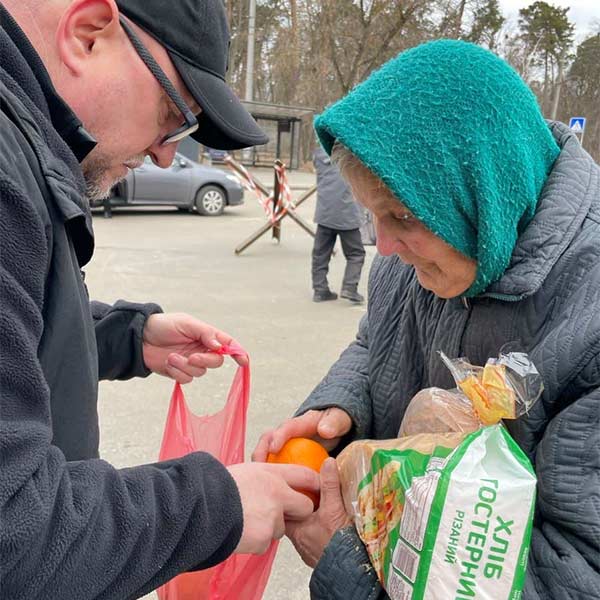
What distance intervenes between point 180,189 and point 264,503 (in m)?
11.7

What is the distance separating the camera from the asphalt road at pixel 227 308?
3.67 metres

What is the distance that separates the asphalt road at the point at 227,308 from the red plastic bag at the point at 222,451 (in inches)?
43.7

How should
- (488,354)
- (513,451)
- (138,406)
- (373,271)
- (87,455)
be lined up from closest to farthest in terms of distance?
(513,451) < (87,455) < (488,354) < (373,271) < (138,406)

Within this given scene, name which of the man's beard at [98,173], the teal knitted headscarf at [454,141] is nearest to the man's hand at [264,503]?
the teal knitted headscarf at [454,141]

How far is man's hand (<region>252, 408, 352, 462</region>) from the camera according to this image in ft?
5.14

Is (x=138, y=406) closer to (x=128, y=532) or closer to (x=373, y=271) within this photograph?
(x=373, y=271)

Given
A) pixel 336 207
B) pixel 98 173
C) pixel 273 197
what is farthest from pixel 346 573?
pixel 273 197

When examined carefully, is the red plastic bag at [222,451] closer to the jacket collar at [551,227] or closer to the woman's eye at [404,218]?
the woman's eye at [404,218]

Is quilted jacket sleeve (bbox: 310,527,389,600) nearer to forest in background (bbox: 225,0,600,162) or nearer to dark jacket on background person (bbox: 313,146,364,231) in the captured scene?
dark jacket on background person (bbox: 313,146,364,231)

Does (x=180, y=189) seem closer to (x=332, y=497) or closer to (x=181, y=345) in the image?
(x=181, y=345)

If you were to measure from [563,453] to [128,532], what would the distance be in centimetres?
75

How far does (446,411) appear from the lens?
124 centimetres

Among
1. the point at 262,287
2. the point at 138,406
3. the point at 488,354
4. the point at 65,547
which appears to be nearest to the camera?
the point at 65,547

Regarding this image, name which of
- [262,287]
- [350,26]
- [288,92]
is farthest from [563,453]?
[288,92]
